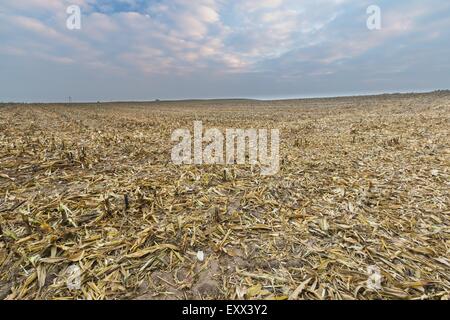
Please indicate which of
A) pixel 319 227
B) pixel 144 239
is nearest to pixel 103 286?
pixel 144 239

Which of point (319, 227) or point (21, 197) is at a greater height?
point (21, 197)

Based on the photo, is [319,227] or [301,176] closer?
[319,227]

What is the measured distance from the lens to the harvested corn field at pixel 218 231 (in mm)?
2223

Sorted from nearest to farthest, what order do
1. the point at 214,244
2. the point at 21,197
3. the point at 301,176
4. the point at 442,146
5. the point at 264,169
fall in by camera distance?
the point at 214,244, the point at 21,197, the point at 301,176, the point at 264,169, the point at 442,146

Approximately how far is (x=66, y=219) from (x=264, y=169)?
3742 millimetres

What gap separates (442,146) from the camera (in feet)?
22.4

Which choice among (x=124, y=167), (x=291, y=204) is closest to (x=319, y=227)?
(x=291, y=204)

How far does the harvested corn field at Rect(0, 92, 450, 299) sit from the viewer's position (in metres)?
2.22

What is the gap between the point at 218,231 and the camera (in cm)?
298

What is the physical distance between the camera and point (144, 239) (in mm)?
2762
